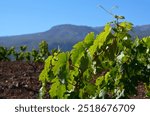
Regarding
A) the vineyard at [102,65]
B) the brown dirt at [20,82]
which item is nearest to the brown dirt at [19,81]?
the brown dirt at [20,82]

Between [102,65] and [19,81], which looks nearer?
[102,65]

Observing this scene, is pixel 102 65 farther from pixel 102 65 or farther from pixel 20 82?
pixel 20 82

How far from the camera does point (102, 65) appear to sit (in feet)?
14.4

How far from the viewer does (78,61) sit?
13.4ft

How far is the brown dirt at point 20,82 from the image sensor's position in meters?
10.6

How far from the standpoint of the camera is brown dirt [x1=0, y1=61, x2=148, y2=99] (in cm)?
1062

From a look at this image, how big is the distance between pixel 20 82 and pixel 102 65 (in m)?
7.85

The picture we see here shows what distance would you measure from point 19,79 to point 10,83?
626 millimetres

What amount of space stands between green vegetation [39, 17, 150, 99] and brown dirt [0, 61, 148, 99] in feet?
16.1

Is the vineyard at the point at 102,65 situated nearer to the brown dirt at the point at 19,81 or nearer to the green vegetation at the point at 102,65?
the green vegetation at the point at 102,65

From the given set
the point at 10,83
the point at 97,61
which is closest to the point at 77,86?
the point at 97,61

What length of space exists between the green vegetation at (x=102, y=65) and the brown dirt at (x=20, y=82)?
490cm

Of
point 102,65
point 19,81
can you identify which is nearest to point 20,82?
point 19,81

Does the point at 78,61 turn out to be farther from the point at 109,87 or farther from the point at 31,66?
the point at 31,66
